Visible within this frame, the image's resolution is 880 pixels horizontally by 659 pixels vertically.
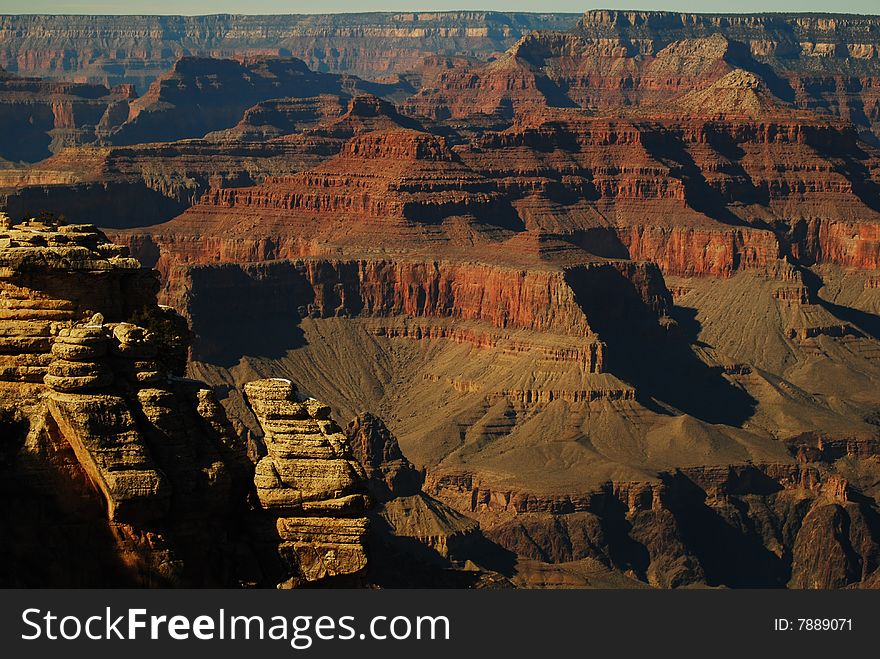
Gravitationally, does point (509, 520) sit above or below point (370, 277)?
below

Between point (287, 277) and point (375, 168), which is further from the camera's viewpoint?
point (375, 168)

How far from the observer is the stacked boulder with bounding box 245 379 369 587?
2003 inches

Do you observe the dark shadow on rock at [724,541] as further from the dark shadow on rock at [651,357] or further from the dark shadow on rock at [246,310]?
the dark shadow on rock at [246,310]

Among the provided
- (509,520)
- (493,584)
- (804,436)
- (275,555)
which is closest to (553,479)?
(509,520)

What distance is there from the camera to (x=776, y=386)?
16012cm

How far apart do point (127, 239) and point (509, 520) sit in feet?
202

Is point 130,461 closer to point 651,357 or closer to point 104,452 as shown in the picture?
point 104,452

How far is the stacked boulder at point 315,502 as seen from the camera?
50.9 metres

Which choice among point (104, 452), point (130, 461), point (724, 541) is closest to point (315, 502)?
point (130, 461)

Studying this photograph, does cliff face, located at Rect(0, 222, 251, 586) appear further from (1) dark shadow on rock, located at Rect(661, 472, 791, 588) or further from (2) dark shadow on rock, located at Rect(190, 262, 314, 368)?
(2) dark shadow on rock, located at Rect(190, 262, 314, 368)

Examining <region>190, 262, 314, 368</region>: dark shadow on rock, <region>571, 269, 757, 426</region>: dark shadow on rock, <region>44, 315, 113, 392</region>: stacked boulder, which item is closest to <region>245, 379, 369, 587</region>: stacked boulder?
<region>44, 315, 113, 392</region>: stacked boulder

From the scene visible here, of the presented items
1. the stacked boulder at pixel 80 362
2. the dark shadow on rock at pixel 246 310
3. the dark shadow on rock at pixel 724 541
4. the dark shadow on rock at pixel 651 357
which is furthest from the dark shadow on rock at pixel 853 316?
the stacked boulder at pixel 80 362

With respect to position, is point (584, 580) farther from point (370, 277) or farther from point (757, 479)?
point (370, 277)

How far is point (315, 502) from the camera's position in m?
51.0
